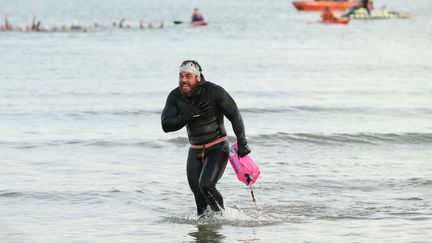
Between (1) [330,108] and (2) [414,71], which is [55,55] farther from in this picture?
(1) [330,108]

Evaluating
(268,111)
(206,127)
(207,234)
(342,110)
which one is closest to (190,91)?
(206,127)

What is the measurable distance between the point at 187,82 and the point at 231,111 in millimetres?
728

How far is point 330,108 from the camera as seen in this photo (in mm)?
32312

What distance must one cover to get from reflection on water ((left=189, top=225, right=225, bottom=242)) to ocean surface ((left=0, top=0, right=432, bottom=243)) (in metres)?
0.02

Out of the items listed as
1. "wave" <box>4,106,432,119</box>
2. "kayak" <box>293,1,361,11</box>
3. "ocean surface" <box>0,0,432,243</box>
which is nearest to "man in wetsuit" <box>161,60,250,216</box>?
"ocean surface" <box>0,0,432,243</box>

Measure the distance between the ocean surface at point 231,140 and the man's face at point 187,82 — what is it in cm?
200

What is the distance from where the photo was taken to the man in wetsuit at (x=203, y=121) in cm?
1386

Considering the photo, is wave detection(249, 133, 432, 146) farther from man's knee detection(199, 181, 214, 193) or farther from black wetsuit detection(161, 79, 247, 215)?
man's knee detection(199, 181, 214, 193)

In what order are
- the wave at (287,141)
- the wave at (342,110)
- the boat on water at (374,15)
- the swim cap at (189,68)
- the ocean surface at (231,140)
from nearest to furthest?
the swim cap at (189,68)
the ocean surface at (231,140)
the wave at (287,141)
the wave at (342,110)
the boat on water at (374,15)

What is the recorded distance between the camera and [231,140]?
2612 centimetres

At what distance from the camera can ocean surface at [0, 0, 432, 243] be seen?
Answer: 14984mm

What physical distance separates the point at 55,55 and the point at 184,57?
7.32m

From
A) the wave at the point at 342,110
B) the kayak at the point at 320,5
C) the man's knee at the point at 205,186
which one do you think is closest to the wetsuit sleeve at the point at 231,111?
the man's knee at the point at 205,186

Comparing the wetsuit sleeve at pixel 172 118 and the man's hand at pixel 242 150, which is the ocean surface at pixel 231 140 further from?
Result: the wetsuit sleeve at pixel 172 118
